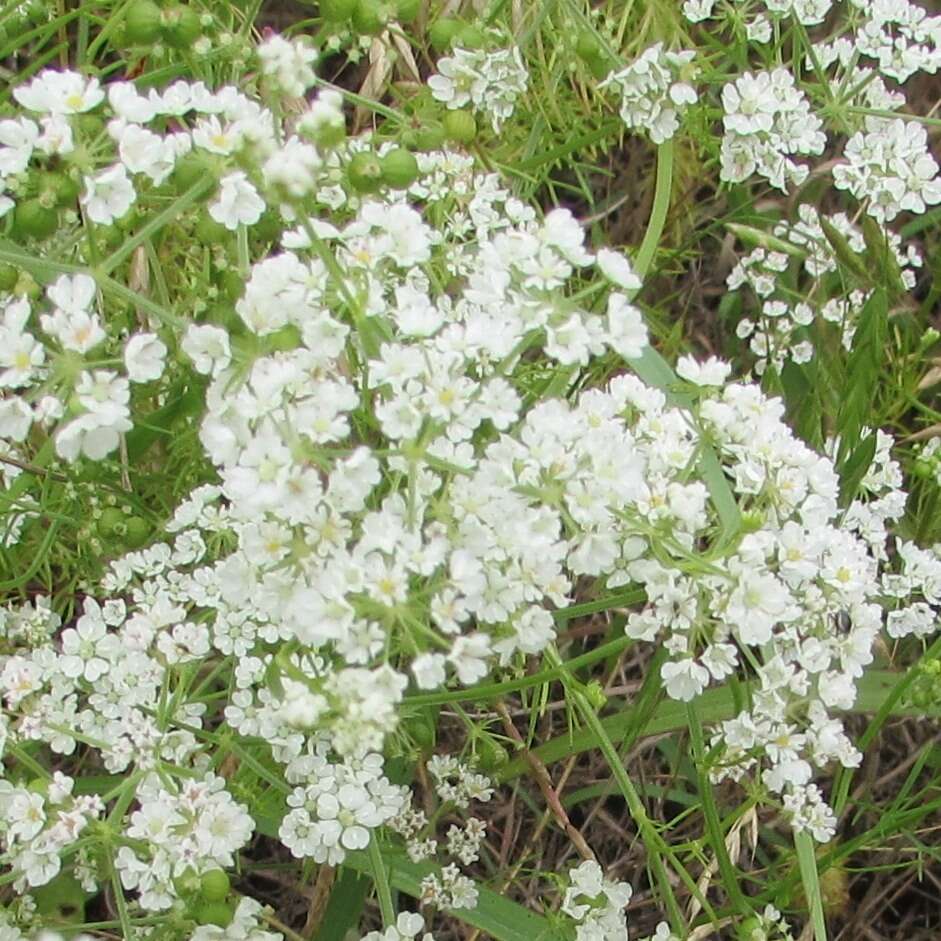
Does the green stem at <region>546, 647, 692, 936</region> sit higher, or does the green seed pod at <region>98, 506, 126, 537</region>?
the green seed pod at <region>98, 506, 126, 537</region>

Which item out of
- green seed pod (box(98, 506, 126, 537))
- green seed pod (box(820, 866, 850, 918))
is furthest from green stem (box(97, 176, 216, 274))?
green seed pod (box(820, 866, 850, 918))

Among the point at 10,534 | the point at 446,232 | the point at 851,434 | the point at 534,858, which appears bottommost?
the point at 534,858

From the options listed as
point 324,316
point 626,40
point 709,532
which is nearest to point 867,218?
point 626,40

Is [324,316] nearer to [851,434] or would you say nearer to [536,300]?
[536,300]

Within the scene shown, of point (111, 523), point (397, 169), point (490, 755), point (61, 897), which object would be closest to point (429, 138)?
point (397, 169)

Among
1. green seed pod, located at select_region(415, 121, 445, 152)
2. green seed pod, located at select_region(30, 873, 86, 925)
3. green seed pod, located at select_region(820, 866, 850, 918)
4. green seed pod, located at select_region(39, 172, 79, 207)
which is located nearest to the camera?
green seed pod, located at select_region(39, 172, 79, 207)

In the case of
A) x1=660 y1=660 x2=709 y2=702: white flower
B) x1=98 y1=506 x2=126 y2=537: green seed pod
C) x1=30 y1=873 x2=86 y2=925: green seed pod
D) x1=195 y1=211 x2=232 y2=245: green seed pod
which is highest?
x1=195 y1=211 x2=232 y2=245: green seed pod

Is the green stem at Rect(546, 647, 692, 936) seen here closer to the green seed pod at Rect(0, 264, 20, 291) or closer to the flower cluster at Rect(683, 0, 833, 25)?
the green seed pod at Rect(0, 264, 20, 291)
